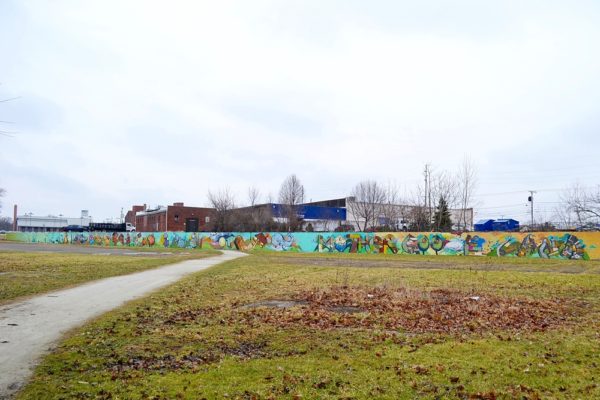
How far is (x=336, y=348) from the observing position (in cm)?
704

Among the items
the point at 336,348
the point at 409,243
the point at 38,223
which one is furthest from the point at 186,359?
the point at 38,223

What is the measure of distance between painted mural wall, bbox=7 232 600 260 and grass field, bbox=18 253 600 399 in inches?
767

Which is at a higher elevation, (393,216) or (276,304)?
(393,216)

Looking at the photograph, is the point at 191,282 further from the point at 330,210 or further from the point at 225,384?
the point at 330,210

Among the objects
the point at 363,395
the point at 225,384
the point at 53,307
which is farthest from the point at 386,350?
the point at 53,307

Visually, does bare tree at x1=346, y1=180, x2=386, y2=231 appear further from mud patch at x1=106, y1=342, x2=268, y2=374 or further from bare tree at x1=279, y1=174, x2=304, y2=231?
mud patch at x1=106, y1=342, x2=268, y2=374

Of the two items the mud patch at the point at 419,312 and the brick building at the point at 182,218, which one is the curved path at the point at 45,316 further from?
the brick building at the point at 182,218

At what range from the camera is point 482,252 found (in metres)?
33.1

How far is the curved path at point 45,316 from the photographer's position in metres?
6.10

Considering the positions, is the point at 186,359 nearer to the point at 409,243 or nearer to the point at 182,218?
the point at 409,243

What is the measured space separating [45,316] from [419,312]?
25.7 feet

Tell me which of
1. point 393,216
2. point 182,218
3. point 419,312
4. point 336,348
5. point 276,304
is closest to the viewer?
point 336,348

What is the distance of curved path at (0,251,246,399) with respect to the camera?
20.0 feet

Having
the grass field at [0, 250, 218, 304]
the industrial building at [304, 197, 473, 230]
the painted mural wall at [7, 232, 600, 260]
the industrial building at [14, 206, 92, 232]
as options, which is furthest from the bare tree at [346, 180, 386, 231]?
the industrial building at [14, 206, 92, 232]
